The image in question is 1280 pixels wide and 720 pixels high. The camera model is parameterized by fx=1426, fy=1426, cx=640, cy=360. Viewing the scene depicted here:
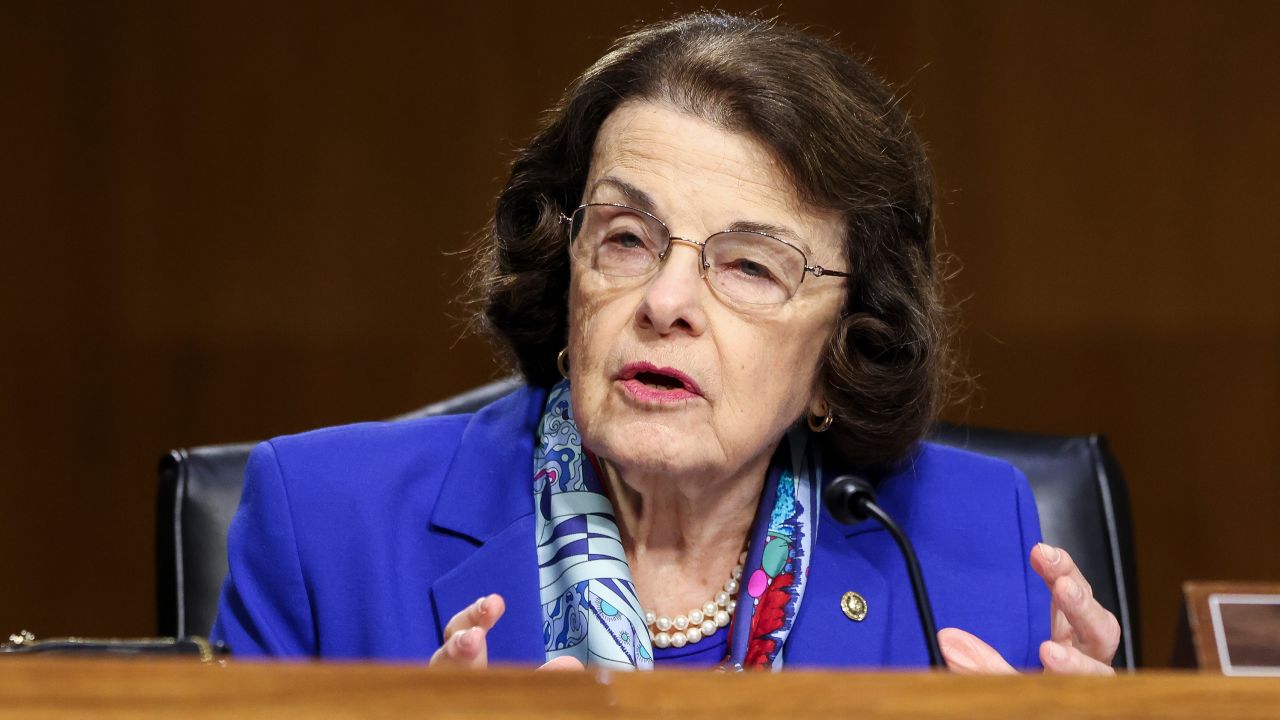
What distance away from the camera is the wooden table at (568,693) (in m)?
0.80

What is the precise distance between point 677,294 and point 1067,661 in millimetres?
587

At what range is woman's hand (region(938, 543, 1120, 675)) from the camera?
59.5 inches

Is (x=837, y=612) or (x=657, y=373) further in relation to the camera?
(x=837, y=612)

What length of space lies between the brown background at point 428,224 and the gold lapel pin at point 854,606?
72.6 inches

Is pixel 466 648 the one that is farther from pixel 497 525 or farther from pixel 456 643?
pixel 497 525

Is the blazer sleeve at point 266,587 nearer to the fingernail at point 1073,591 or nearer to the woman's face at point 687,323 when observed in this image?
the woman's face at point 687,323

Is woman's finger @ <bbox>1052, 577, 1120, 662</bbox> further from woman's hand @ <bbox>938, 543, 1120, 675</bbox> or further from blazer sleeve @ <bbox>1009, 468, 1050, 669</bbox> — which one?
blazer sleeve @ <bbox>1009, 468, 1050, 669</bbox>

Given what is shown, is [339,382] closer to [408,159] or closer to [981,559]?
[408,159]

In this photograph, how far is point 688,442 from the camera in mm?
1673

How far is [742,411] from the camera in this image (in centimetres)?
171

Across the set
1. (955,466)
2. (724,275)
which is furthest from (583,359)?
(955,466)

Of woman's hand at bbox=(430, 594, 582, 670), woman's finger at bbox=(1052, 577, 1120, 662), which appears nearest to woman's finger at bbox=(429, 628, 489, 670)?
woman's hand at bbox=(430, 594, 582, 670)

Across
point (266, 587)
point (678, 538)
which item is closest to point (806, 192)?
point (678, 538)

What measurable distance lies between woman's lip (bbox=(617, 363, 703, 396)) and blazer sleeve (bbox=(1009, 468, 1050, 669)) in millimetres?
540
